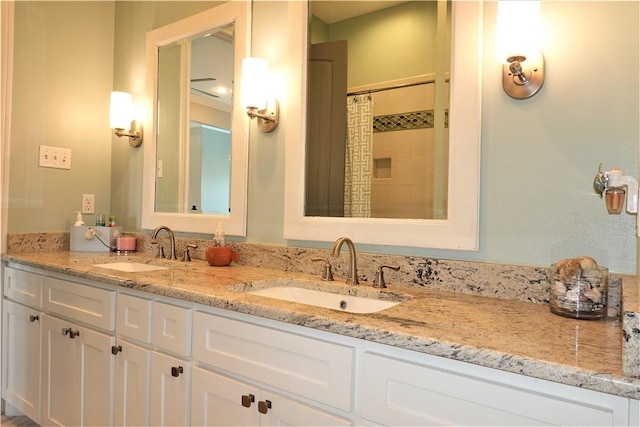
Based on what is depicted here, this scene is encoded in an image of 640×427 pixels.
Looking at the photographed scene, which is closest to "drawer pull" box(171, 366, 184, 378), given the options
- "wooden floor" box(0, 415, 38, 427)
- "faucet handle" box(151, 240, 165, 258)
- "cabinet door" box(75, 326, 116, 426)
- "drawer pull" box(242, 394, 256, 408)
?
"drawer pull" box(242, 394, 256, 408)

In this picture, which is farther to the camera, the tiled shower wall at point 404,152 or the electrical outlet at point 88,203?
the electrical outlet at point 88,203

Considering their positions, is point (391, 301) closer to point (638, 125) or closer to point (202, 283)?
point (202, 283)

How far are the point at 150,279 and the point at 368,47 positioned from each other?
113 centimetres

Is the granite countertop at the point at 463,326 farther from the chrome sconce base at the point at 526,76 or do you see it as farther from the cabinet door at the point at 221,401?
the chrome sconce base at the point at 526,76

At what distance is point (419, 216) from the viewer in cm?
135

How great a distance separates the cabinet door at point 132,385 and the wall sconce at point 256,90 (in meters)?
0.99

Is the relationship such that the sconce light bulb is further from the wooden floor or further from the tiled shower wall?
the wooden floor

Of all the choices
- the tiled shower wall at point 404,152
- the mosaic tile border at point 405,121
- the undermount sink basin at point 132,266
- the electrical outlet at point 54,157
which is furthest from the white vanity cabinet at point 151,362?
the electrical outlet at point 54,157

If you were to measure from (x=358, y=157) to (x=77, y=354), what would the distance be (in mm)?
1338

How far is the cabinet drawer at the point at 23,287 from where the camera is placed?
1758 millimetres

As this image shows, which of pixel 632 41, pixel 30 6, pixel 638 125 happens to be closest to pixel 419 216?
pixel 638 125

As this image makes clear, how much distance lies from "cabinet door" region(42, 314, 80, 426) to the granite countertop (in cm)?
48

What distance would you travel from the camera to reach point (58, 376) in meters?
1.68

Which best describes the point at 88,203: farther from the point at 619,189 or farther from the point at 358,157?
the point at 619,189
